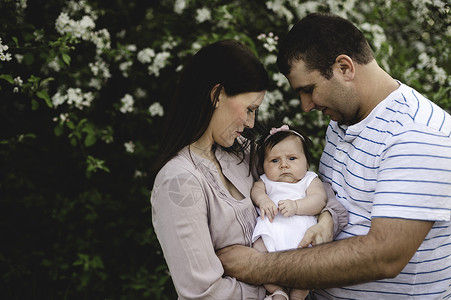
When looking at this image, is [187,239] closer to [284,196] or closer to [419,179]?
[284,196]

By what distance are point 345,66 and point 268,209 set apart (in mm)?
741

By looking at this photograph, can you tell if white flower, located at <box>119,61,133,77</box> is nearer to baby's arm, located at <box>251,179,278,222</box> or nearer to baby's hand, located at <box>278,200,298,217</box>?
baby's arm, located at <box>251,179,278,222</box>

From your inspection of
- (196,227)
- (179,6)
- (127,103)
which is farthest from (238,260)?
(179,6)

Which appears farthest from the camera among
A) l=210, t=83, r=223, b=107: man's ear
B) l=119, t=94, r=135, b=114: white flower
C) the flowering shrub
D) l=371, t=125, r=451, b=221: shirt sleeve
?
l=119, t=94, r=135, b=114: white flower

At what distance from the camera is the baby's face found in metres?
2.04

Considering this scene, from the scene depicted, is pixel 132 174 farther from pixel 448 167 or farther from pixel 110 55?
pixel 448 167

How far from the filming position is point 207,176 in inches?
70.0

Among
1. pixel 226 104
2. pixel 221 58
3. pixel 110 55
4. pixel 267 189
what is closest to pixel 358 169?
pixel 267 189

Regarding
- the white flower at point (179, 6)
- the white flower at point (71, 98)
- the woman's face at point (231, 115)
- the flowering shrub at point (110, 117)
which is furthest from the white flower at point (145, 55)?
the woman's face at point (231, 115)

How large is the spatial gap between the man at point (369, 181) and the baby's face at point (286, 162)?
0.17m

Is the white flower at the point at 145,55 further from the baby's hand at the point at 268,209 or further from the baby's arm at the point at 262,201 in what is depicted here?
the baby's hand at the point at 268,209

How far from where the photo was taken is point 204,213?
1.63 metres

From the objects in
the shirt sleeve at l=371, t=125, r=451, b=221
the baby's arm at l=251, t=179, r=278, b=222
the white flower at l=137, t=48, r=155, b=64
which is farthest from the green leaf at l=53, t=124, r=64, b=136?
the shirt sleeve at l=371, t=125, r=451, b=221

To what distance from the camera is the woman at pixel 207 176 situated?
1582 mm
